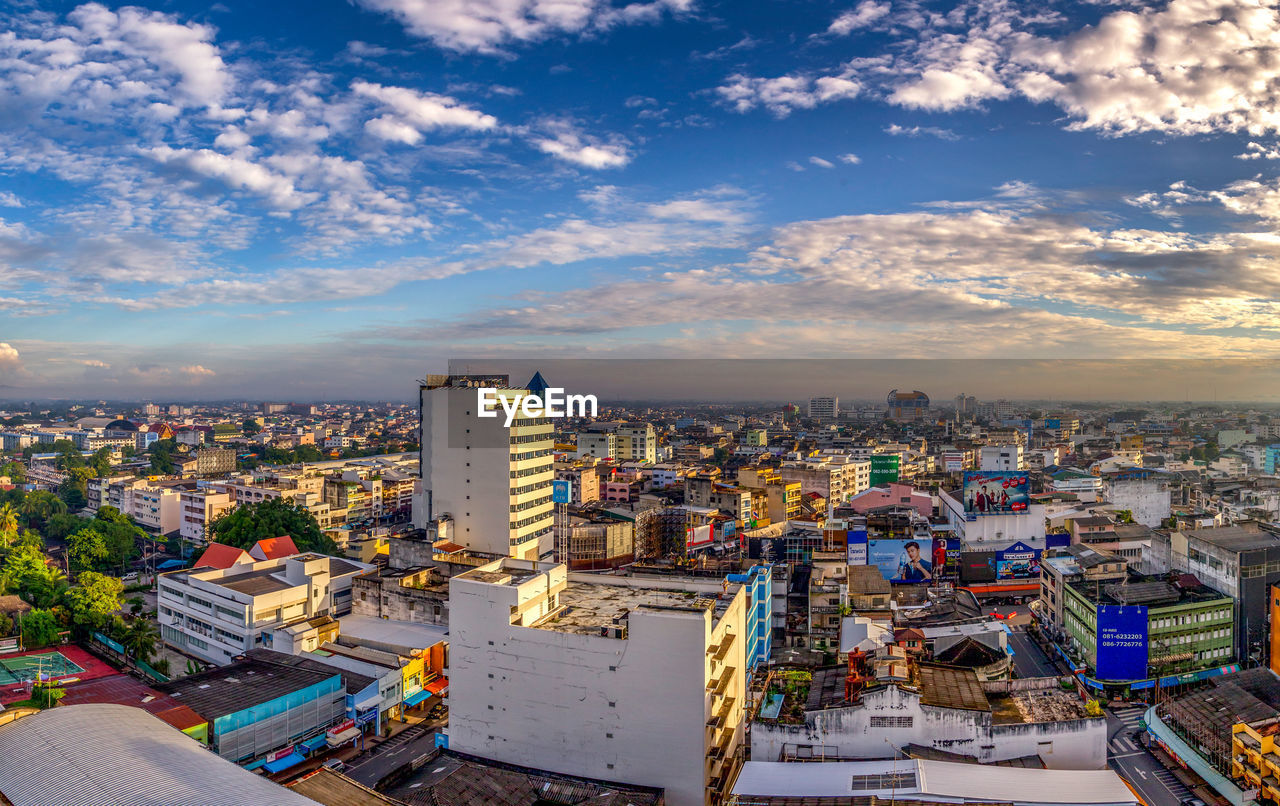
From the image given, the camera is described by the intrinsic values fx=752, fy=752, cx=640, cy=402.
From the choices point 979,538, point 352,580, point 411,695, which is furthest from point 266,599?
point 979,538

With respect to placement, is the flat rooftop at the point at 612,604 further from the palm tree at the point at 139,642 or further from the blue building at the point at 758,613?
the palm tree at the point at 139,642

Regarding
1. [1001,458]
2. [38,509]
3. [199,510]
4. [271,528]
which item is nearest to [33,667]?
[271,528]

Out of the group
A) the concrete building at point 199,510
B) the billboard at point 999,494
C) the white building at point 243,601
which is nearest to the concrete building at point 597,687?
the white building at point 243,601

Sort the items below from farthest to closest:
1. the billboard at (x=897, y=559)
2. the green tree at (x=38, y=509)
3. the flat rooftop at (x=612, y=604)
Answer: the green tree at (x=38, y=509) → the billboard at (x=897, y=559) → the flat rooftop at (x=612, y=604)

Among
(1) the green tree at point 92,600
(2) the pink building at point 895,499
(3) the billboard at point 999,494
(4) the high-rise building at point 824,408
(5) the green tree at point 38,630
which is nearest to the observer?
(5) the green tree at point 38,630

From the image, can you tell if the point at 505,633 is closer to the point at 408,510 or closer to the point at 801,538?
the point at 801,538

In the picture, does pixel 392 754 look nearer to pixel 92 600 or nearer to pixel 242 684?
pixel 242 684
